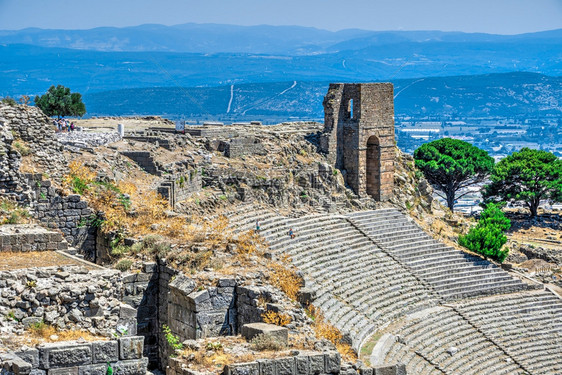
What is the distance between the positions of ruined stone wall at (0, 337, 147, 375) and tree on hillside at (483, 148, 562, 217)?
43.5 m

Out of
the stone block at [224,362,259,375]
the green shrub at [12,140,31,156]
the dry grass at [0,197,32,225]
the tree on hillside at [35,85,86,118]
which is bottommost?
the stone block at [224,362,259,375]

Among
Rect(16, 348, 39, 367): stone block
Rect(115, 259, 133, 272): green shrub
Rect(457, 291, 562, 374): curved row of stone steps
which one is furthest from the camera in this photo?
Rect(457, 291, 562, 374): curved row of stone steps

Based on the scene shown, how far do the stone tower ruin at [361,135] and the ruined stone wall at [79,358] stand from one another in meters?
29.4

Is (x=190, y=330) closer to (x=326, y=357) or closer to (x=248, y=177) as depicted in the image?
(x=326, y=357)

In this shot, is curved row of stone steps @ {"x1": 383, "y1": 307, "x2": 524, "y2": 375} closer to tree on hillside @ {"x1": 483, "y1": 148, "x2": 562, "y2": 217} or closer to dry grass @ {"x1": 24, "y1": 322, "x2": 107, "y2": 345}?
dry grass @ {"x1": 24, "y1": 322, "x2": 107, "y2": 345}

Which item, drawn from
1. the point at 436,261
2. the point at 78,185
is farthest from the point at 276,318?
the point at 436,261

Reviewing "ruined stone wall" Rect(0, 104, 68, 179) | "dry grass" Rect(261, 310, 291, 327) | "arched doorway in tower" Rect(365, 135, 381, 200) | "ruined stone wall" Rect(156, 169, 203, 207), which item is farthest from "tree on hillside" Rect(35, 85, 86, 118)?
"dry grass" Rect(261, 310, 291, 327)

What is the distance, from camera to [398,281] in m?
35.5

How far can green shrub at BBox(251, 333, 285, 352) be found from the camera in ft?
62.1

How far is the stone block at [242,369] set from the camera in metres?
17.8

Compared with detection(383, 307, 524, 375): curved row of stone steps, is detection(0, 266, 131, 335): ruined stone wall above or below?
above

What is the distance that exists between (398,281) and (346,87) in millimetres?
12899

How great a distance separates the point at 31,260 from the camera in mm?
20844

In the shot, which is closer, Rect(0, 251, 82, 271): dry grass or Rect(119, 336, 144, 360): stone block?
Rect(119, 336, 144, 360): stone block
